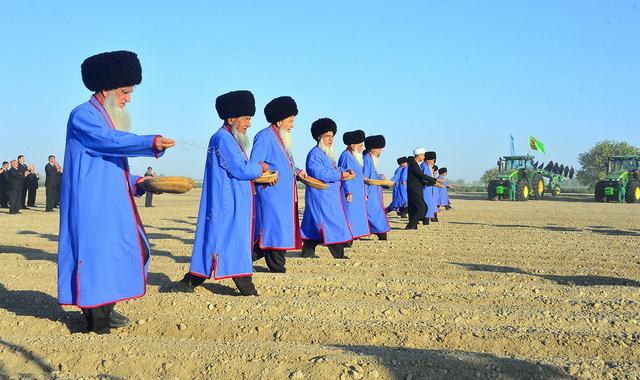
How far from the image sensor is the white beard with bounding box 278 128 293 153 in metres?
6.01

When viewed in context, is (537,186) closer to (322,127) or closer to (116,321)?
(322,127)

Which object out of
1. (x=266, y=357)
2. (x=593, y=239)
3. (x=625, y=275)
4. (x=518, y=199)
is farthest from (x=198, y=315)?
(x=518, y=199)

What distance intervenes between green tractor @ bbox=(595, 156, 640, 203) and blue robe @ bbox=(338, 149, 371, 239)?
20644 millimetres

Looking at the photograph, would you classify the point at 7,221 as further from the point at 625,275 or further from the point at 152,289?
the point at 625,275

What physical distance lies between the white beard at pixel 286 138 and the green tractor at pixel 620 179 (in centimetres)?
2304

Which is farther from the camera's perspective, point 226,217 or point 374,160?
point 374,160

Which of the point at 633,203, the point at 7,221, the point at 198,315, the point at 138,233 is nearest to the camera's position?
the point at 138,233

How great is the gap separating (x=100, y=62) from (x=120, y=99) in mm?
261

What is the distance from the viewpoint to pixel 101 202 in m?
3.49

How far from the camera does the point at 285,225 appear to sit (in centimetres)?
576

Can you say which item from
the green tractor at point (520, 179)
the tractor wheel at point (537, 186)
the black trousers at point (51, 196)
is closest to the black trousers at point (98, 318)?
the black trousers at point (51, 196)

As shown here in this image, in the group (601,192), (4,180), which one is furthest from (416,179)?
(601,192)

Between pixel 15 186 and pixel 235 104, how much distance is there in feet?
47.2

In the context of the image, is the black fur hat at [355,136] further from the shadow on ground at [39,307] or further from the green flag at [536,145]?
the green flag at [536,145]
